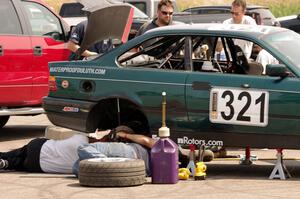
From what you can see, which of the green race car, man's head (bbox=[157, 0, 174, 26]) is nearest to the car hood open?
man's head (bbox=[157, 0, 174, 26])

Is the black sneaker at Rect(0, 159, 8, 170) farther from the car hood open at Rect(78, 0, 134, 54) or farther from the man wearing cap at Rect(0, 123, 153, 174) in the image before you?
the car hood open at Rect(78, 0, 134, 54)

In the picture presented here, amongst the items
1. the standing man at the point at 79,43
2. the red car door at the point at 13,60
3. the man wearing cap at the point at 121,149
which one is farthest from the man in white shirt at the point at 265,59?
the red car door at the point at 13,60

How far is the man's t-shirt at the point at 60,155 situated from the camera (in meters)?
10.5

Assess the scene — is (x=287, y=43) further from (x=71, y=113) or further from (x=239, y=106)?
(x=71, y=113)

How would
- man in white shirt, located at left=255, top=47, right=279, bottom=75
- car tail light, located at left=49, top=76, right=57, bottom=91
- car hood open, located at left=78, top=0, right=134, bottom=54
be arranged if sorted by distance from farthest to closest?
1. car hood open, located at left=78, top=0, right=134, bottom=54
2. man in white shirt, located at left=255, top=47, right=279, bottom=75
3. car tail light, located at left=49, top=76, right=57, bottom=91

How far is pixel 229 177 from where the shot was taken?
10414mm

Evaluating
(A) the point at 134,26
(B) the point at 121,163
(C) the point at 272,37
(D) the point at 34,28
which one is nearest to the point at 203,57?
(C) the point at 272,37

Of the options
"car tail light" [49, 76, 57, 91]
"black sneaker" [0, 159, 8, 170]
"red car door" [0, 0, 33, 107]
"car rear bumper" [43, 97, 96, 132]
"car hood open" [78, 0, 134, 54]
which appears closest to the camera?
"black sneaker" [0, 159, 8, 170]

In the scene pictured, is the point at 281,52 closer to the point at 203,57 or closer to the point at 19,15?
the point at 203,57

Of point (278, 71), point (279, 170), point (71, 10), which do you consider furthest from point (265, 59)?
point (71, 10)

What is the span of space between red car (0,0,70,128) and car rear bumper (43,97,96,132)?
2.62m

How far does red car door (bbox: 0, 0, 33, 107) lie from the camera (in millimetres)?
13781

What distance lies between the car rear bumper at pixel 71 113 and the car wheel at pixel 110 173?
1370 millimetres

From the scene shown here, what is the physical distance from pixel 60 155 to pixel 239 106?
6.31 feet
